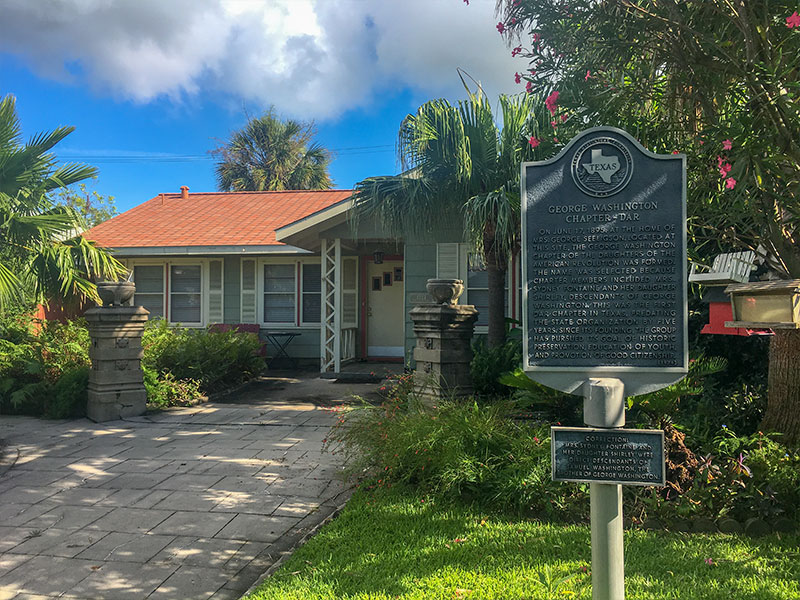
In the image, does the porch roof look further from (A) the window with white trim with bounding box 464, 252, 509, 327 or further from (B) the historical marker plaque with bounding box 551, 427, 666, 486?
(B) the historical marker plaque with bounding box 551, 427, 666, 486

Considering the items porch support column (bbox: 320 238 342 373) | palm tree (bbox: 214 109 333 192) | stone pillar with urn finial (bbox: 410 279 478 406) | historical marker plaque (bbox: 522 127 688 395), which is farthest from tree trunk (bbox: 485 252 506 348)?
palm tree (bbox: 214 109 333 192)

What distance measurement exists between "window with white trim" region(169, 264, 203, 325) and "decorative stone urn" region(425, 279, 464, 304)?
10130mm

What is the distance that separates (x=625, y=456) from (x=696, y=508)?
1.93m

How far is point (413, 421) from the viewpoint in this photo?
16.9 ft

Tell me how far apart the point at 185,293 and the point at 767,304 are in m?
13.9

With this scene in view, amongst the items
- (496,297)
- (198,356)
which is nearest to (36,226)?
(198,356)

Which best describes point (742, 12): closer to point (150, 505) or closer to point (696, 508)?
point (696, 508)

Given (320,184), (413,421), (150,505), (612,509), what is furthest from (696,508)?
(320,184)

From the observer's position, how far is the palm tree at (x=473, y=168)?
7500 mm

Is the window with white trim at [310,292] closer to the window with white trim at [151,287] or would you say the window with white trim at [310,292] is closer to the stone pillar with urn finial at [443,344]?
the window with white trim at [151,287]

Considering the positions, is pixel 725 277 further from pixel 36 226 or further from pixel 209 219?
pixel 209 219

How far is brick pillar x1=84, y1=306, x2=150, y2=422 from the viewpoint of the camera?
8367mm

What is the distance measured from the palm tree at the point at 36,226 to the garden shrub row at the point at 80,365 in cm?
143

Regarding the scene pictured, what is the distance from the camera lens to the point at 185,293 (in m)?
15.1
